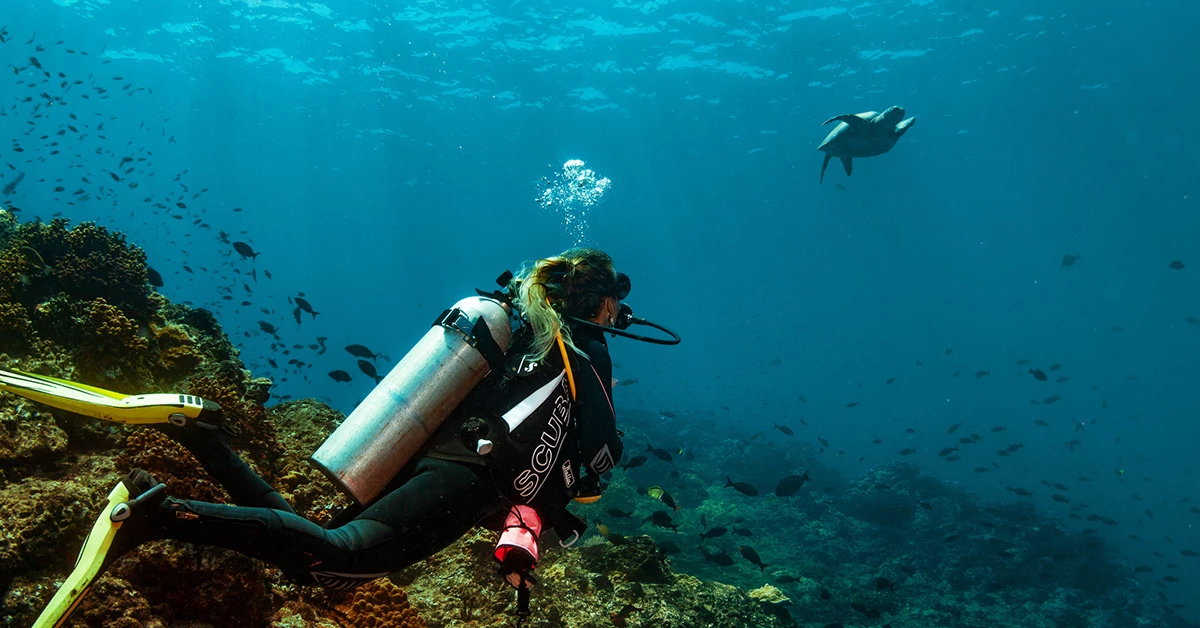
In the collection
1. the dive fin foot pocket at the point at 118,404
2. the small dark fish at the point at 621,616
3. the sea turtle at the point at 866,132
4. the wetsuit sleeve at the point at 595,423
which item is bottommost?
the small dark fish at the point at 621,616

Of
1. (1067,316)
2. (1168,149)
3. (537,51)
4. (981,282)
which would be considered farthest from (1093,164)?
(1067,316)

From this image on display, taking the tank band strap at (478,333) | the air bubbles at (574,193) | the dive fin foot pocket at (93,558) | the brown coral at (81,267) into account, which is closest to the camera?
the dive fin foot pocket at (93,558)

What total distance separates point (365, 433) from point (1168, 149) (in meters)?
62.9

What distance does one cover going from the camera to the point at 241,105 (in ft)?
155

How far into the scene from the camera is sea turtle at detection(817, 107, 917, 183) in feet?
58.8

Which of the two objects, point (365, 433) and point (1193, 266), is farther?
point (1193, 266)

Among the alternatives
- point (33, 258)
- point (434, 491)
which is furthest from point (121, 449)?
point (33, 258)

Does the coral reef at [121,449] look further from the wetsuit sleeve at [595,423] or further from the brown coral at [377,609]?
the wetsuit sleeve at [595,423]

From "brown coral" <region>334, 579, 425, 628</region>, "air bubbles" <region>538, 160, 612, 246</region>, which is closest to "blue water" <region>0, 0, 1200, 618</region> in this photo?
"air bubbles" <region>538, 160, 612, 246</region>

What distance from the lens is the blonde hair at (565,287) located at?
3.17 metres

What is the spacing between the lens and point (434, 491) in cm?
264

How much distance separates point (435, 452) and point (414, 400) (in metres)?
0.34

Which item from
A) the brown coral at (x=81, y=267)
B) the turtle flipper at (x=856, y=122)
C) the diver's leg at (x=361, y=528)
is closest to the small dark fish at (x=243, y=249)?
the brown coral at (x=81, y=267)

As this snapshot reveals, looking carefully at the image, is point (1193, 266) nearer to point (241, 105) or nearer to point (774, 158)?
point (774, 158)
